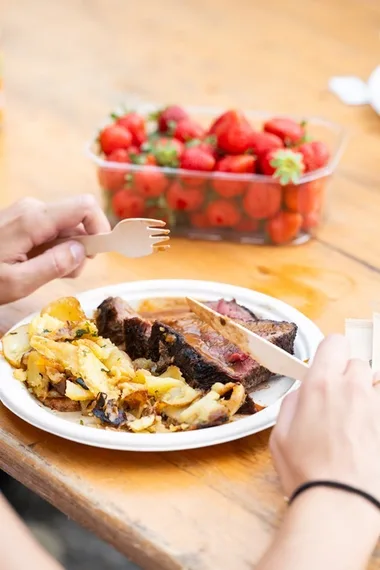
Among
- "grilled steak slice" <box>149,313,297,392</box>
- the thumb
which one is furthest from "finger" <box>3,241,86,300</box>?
"grilled steak slice" <box>149,313,297,392</box>

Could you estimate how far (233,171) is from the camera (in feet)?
5.31

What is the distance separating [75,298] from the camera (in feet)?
4.43

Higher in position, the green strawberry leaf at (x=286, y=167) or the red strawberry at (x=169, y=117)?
the red strawberry at (x=169, y=117)

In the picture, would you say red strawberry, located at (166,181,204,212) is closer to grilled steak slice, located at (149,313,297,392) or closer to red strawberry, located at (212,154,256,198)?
red strawberry, located at (212,154,256,198)

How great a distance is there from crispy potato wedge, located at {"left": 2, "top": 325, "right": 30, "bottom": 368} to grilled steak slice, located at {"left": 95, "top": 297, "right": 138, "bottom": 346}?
108mm

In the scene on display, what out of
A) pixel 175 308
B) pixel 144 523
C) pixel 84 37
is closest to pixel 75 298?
pixel 175 308

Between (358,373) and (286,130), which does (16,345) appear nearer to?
(358,373)

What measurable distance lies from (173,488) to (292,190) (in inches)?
27.9

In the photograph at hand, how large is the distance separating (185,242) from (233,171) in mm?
164

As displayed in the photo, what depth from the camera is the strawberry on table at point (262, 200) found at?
1608 millimetres

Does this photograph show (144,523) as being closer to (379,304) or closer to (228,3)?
(379,304)

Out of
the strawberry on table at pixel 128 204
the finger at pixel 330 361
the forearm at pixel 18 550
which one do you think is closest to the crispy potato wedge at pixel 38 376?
the forearm at pixel 18 550

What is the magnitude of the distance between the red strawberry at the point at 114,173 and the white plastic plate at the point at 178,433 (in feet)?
0.96

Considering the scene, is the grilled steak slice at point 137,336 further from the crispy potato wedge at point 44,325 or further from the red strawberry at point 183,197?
the red strawberry at point 183,197
